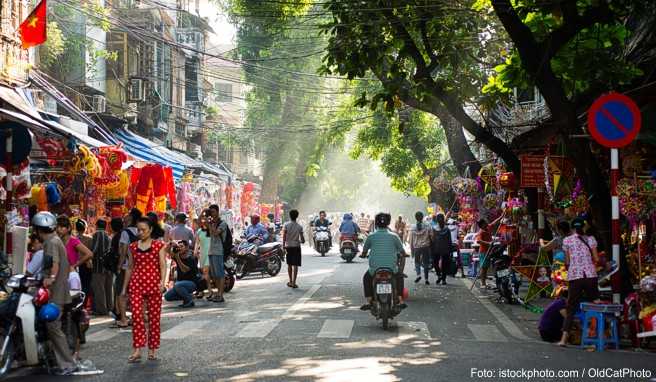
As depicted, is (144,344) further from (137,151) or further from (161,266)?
(137,151)

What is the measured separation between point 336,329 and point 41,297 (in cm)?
465

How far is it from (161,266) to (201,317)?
4500mm

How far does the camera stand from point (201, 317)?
14438 millimetres

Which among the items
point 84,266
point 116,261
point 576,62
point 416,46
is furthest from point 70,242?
point 576,62

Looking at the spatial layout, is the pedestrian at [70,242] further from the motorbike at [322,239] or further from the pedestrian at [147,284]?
the motorbike at [322,239]

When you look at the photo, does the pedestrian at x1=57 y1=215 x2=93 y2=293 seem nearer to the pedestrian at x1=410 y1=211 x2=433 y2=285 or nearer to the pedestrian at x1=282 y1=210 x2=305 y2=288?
the pedestrian at x1=282 y1=210 x2=305 y2=288

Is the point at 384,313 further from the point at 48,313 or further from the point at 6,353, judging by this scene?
the point at 6,353

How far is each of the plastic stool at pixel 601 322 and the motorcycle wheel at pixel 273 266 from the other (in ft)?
44.3

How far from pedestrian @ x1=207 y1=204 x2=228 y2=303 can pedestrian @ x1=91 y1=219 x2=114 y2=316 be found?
2453mm

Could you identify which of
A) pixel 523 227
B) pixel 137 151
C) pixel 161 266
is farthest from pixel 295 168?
pixel 161 266

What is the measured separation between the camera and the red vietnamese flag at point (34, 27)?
51.9 feet

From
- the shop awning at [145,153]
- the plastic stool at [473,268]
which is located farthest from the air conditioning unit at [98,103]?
the plastic stool at [473,268]

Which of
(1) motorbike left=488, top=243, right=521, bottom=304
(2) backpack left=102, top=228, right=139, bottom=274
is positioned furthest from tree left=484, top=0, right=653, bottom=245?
(2) backpack left=102, top=228, right=139, bottom=274

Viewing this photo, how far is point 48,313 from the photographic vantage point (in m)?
9.02
